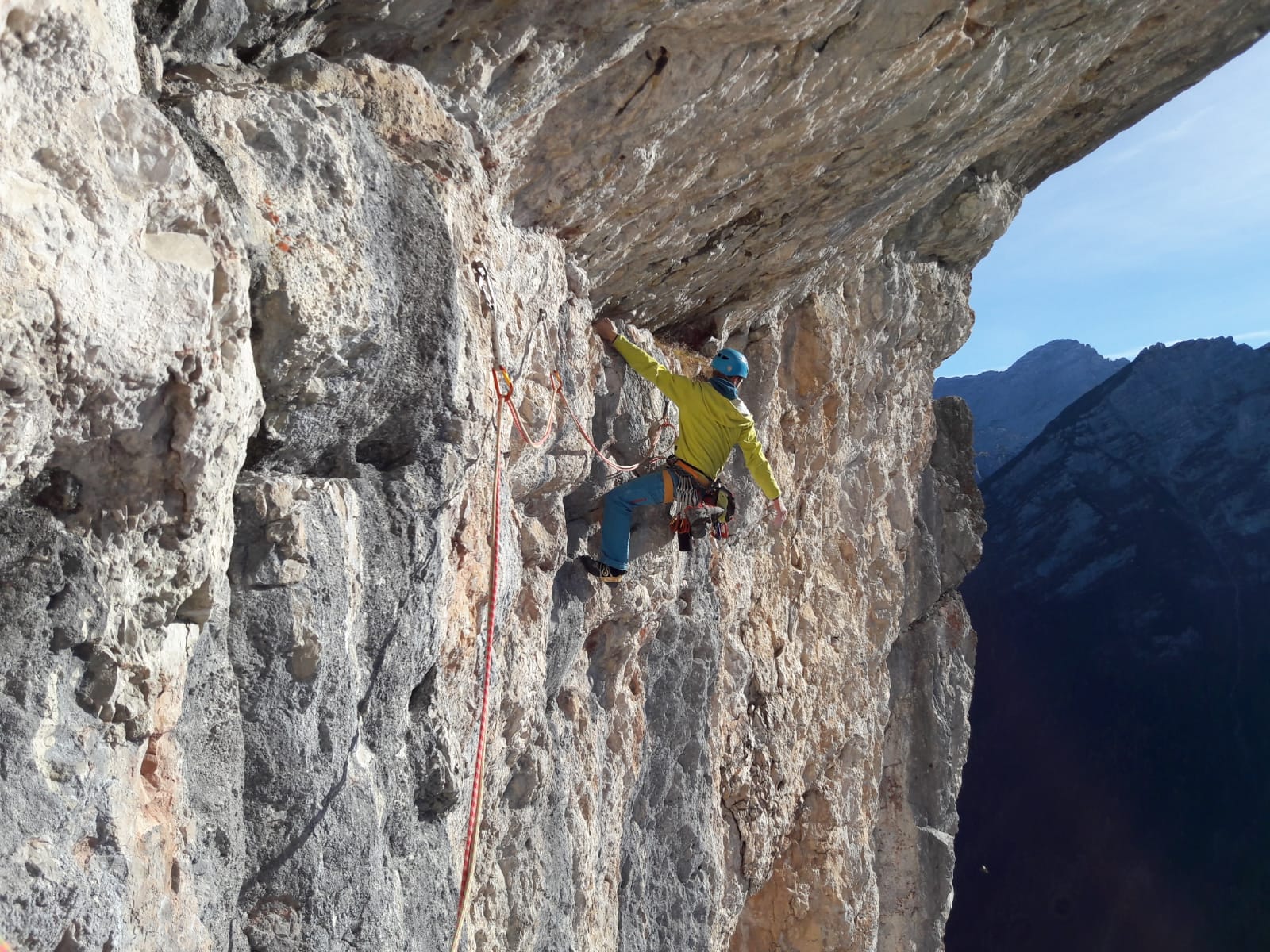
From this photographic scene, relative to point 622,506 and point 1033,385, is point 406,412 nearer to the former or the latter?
point 622,506

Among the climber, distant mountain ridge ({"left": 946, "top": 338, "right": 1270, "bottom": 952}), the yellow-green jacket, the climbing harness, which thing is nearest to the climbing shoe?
the climber

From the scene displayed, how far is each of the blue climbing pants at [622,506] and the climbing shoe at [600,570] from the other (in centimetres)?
2

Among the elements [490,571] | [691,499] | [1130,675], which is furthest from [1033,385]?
[490,571]

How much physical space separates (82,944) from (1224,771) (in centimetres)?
3262

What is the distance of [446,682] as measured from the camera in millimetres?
4062

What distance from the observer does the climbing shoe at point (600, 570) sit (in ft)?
19.1

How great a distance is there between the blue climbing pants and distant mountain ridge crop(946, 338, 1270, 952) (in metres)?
25.7

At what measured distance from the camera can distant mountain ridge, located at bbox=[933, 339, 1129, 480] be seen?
5356 centimetres

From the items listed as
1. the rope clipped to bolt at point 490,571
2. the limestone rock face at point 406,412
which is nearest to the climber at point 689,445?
the limestone rock face at point 406,412

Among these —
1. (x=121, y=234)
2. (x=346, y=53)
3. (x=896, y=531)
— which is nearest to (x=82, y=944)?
(x=121, y=234)

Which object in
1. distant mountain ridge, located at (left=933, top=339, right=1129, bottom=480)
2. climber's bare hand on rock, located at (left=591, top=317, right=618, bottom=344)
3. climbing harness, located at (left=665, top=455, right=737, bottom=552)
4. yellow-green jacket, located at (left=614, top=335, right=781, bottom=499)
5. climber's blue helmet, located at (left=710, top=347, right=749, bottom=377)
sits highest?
distant mountain ridge, located at (left=933, top=339, right=1129, bottom=480)

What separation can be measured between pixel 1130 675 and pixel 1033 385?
1120 inches

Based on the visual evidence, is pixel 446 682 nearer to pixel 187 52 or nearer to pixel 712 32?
pixel 187 52

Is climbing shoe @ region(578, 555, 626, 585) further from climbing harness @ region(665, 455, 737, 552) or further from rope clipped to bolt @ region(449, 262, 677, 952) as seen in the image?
rope clipped to bolt @ region(449, 262, 677, 952)
